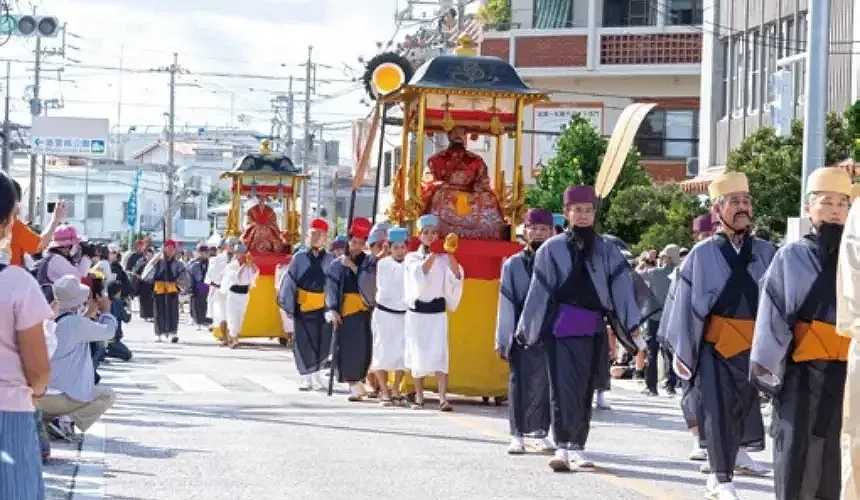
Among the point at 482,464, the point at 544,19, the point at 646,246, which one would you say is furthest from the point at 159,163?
the point at 482,464

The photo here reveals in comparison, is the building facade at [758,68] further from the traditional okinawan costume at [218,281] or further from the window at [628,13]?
the window at [628,13]

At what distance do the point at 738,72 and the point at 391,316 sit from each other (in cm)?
1931

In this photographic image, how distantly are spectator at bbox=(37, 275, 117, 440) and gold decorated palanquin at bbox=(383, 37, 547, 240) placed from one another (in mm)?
6806

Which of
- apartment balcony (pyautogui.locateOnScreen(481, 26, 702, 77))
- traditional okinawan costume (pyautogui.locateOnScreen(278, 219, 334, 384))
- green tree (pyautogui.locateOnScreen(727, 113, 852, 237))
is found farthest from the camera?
apartment balcony (pyautogui.locateOnScreen(481, 26, 702, 77))

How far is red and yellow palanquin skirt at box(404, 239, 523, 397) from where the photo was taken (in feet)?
58.5

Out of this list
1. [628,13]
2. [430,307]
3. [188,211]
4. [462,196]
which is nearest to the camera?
[430,307]

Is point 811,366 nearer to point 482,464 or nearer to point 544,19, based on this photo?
point 482,464

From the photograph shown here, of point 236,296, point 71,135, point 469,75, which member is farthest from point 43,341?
point 71,135

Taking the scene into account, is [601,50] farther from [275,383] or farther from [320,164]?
[320,164]

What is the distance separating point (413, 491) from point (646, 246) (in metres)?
17.3

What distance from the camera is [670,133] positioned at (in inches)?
1860

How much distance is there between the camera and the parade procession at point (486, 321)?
9.17 meters

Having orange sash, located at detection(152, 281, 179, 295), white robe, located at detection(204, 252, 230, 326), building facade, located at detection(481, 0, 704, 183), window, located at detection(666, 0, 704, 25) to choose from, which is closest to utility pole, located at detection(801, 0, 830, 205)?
white robe, located at detection(204, 252, 230, 326)

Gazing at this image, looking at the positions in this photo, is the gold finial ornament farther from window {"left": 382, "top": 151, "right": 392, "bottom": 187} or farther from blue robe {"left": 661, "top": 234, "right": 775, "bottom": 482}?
window {"left": 382, "top": 151, "right": 392, "bottom": 187}
